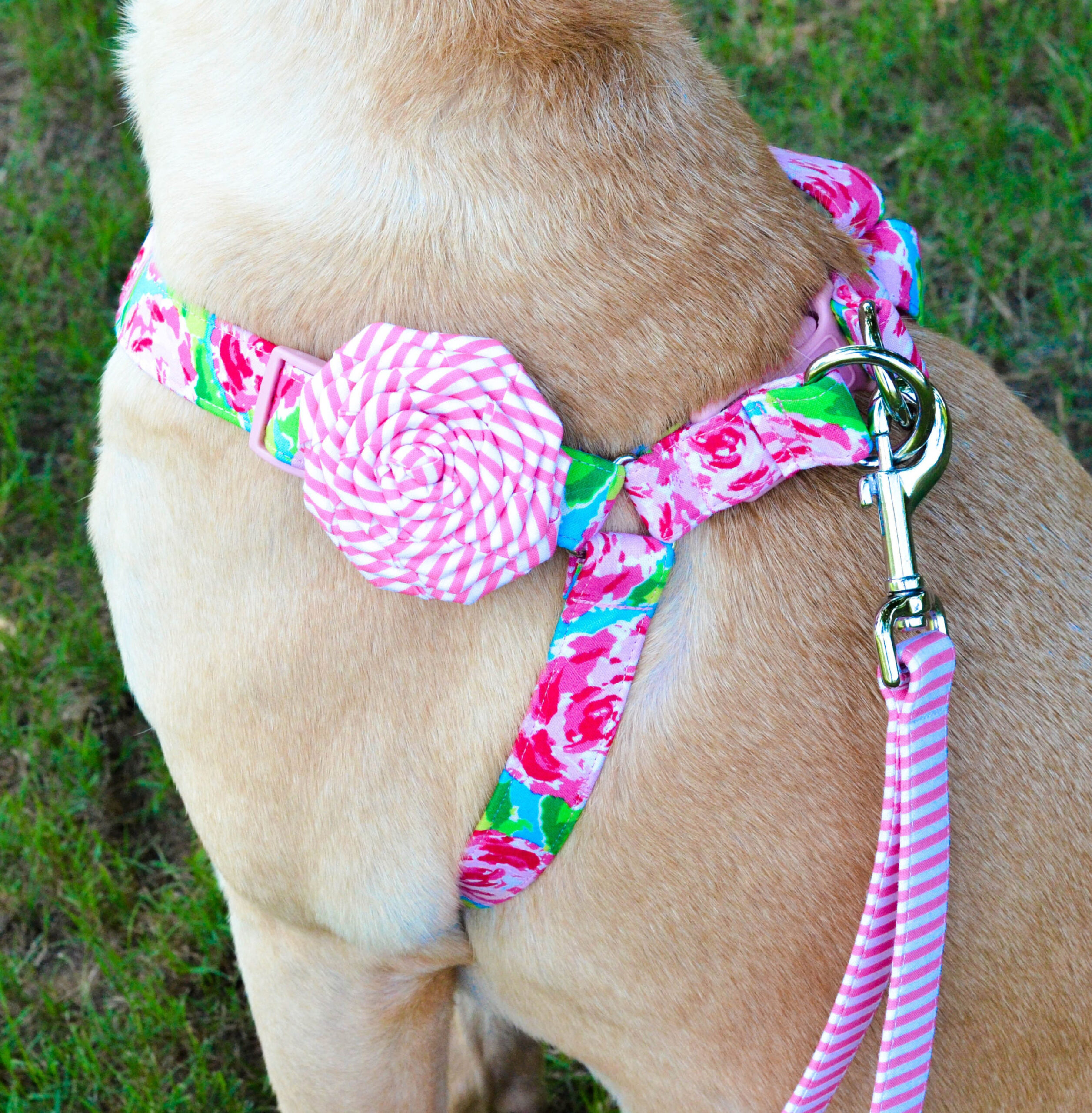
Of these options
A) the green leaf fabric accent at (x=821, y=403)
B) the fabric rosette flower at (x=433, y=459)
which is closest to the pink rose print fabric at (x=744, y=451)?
the green leaf fabric accent at (x=821, y=403)

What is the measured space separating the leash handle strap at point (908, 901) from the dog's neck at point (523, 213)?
14.6 inches

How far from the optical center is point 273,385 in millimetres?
1257

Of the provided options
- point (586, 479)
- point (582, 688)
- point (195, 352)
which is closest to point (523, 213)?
point (586, 479)

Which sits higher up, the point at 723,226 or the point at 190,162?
the point at 723,226

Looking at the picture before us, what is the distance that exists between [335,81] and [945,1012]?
3.90ft

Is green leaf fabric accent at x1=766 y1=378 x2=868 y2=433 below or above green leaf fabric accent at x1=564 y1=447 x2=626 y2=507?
below

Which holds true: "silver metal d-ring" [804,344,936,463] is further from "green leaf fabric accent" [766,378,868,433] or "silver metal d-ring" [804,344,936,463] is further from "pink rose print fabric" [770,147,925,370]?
"pink rose print fabric" [770,147,925,370]

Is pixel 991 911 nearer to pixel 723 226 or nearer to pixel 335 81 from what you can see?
pixel 723 226

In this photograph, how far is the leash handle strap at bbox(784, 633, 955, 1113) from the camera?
1.13m

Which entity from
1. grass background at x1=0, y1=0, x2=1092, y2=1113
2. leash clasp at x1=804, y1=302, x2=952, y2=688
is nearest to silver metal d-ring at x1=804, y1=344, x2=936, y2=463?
leash clasp at x1=804, y1=302, x2=952, y2=688

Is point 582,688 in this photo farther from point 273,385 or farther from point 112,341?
point 112,341

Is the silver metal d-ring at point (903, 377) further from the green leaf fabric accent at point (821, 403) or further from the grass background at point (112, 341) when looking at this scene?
the grass background at point (112, 341)

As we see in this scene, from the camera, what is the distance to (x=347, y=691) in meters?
1.32

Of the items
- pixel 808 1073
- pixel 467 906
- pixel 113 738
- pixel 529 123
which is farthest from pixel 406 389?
pixel 113 738
